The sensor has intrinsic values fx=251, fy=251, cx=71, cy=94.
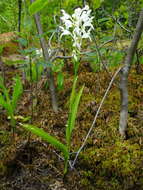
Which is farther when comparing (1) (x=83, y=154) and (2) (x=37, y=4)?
(1) (x=83, y=154)

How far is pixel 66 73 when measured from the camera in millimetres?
2689

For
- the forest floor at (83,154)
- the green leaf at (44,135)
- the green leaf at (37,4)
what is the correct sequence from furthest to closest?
the forest floor at (83,154) < the green leaf at (44,135) < the green leaf at (37,4)

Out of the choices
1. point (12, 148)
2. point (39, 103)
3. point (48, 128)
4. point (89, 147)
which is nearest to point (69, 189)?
point (89, 147)

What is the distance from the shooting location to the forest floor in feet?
4.33

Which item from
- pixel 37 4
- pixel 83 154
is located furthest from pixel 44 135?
pixel 37 4

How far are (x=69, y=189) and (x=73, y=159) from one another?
208 mm

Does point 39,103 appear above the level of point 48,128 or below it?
above

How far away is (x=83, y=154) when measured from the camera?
1456 millimetres

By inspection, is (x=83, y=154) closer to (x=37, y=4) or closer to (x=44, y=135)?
(x=44, y=135)

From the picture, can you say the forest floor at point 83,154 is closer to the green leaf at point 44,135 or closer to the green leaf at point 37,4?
the green leaf at point 44,135

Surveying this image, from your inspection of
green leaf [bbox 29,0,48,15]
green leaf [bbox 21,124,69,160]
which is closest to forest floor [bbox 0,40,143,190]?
green leaf [bbox 21,124,69,160]

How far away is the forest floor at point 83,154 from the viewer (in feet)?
4.33

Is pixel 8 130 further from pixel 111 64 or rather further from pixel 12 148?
pixel 111 64

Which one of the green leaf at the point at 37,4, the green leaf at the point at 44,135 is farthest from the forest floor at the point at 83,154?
the green leaf at the point at 37,4
